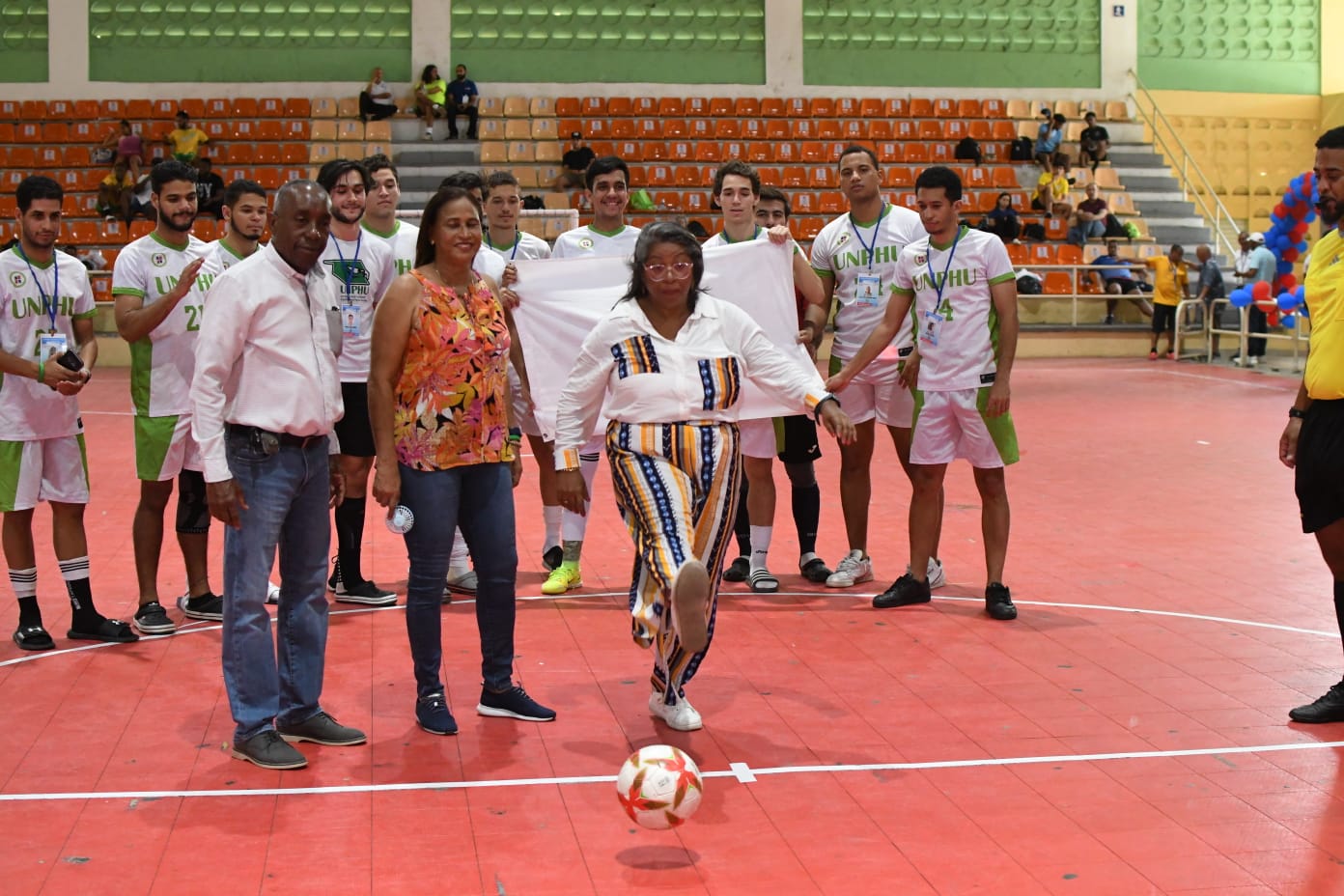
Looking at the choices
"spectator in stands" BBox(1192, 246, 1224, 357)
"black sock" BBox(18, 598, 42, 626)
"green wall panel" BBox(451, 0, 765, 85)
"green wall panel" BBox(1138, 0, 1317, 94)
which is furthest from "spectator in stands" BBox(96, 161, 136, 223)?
"green wall panel" BBox(1138, 0, 1317, 94)

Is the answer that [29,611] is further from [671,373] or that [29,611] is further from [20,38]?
[20,38]

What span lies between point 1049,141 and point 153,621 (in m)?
21.3

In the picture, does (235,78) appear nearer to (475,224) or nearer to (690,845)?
(475,224)

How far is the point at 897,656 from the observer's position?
627cm

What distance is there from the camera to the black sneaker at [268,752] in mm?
4934

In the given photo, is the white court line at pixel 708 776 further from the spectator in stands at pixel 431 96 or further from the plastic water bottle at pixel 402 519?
the spectator in stands at pixel 431 96

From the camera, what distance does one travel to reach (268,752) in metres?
4.96

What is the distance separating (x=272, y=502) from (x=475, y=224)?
1238 mm

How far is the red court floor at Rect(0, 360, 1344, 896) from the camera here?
13.4 feet

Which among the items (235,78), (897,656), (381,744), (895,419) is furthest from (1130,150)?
(381,744)

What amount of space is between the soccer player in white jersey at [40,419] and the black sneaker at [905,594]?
3.60 m

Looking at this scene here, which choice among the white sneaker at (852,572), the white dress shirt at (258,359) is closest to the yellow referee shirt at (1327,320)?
the white sneaker at (852,572)

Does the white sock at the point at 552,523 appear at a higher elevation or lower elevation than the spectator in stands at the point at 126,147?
lower

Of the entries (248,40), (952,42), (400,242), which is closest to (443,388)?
(400,242)
